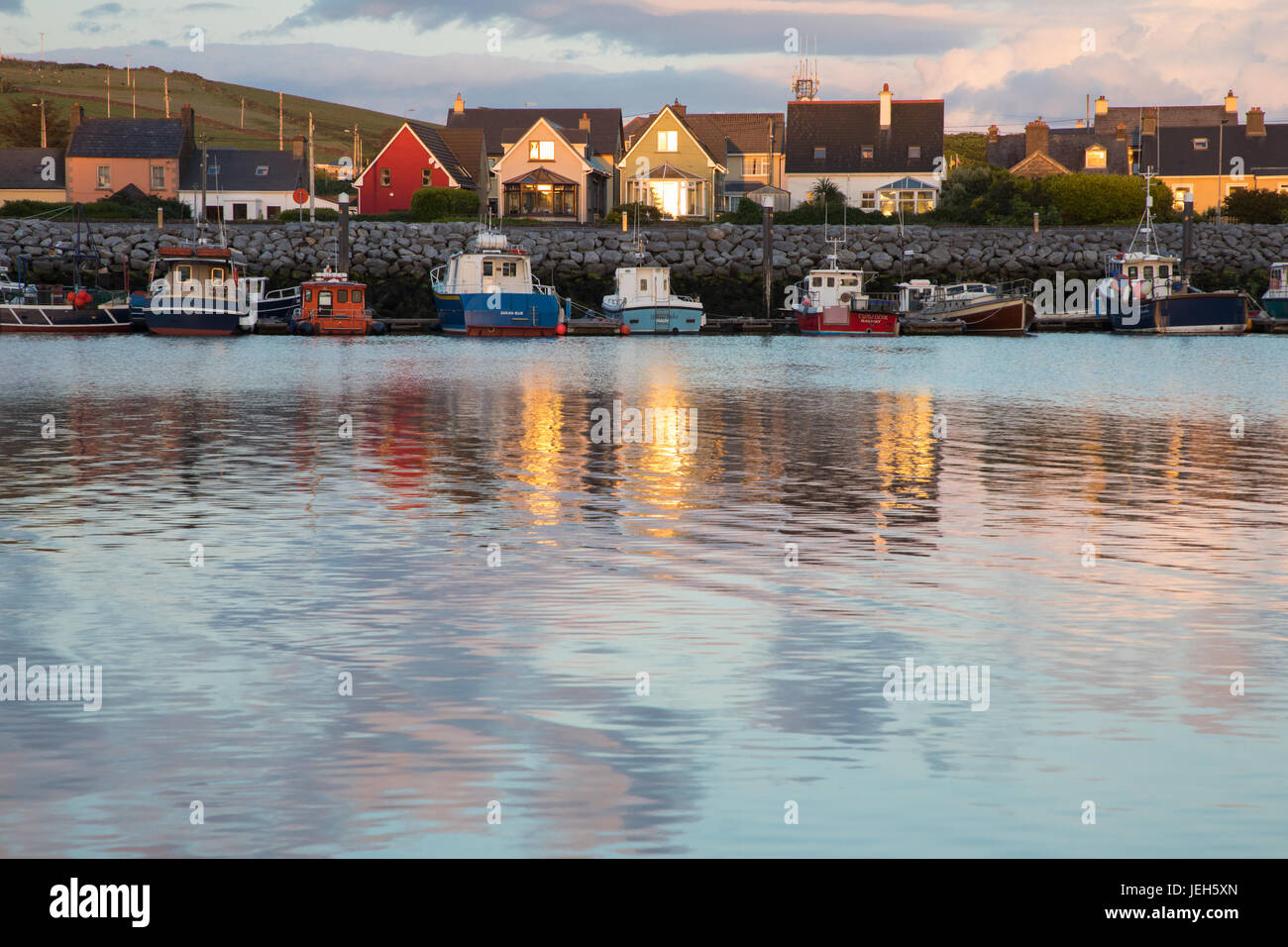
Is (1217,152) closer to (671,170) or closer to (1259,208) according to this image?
(1259,208)

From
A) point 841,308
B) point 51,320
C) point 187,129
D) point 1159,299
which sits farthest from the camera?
point 187,129

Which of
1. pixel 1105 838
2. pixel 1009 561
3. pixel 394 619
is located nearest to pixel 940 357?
pixel 1009 561

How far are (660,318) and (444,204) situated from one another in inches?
906

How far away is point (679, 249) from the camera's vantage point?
263 feet

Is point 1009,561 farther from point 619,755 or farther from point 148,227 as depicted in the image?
point 148,227

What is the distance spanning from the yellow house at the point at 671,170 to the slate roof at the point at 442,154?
1045 centimetres

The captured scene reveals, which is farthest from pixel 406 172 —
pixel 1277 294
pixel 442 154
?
pixel 1277 294

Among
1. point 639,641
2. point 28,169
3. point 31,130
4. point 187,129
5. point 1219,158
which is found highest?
point 31,130

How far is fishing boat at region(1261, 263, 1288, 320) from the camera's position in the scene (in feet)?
245

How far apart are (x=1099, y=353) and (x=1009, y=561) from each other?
144ft

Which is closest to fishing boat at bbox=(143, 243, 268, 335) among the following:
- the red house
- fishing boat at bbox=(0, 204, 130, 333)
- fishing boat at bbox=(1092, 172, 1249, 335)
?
fishing boat at bbox=(0, 204, 130, 333)

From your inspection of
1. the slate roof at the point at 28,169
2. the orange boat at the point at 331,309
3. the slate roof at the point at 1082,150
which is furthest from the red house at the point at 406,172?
the slate roof at the point at 1082,150

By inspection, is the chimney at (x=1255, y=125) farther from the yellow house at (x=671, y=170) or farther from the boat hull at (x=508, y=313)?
the boat hull at (x=508, y=313)

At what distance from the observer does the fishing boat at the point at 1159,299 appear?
226 feet
